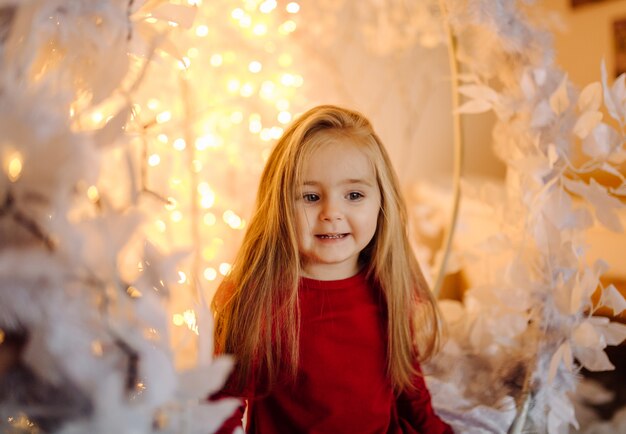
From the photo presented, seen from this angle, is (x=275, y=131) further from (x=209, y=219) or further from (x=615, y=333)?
(x=615, y=333)

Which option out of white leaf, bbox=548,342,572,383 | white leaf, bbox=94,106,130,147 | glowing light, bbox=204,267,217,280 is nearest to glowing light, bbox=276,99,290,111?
glowing light, bbox=204,267,217,280

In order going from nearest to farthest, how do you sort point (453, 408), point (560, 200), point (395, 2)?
point (560, 200) → point (453, 408) → point (395, 2)

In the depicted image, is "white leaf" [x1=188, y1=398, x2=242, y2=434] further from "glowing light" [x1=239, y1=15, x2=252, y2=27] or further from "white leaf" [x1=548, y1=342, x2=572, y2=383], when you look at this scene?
"glowing light" [x1=239, y1=15, x2=252, y2=27]

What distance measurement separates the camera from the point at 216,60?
1.70 meters

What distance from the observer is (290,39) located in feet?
7.58

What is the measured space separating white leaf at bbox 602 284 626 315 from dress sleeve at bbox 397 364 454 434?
1.05 feet

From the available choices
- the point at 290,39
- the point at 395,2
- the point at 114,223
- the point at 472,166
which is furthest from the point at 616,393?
the point at 472,166

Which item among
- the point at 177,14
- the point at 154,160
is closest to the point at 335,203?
the point at 177,14

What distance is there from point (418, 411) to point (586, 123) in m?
0.54

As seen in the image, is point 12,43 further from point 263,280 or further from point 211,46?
point 211,46

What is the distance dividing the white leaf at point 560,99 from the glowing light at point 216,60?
95 centimetres

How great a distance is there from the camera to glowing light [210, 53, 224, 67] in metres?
1.70

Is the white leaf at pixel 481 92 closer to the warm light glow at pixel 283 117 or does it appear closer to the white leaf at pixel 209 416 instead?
the warm light glow at pixel 283 117

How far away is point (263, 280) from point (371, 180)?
0.71ft
